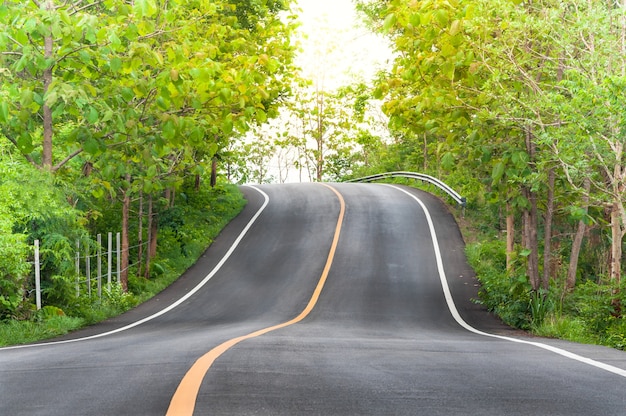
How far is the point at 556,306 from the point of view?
18188 millimetres

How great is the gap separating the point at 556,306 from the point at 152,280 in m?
12.3

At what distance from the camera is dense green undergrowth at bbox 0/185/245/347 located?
15.2m

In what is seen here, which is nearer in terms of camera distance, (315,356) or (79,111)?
(315,356)

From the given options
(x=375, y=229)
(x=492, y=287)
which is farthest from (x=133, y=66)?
(x=375, y=229)

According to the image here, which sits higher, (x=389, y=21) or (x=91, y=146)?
(x=389, y=21)

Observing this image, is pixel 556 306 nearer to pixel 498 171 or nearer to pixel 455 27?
pixel 498 171

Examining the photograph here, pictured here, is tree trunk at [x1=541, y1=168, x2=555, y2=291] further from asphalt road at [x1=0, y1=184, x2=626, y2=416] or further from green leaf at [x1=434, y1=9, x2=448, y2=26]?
green leaf at [x1=434, y1=9, x2=448, y2=26]

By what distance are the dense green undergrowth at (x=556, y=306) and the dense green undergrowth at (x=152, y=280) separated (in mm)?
9317

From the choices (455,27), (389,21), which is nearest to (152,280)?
(389,21)

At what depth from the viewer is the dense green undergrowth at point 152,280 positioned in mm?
15242

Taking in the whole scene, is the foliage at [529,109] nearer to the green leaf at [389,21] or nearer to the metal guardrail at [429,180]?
the green leaf at [389,21]

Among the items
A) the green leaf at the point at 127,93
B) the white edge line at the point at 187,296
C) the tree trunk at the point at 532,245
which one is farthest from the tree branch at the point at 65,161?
the tree trunk at the point at 532,245

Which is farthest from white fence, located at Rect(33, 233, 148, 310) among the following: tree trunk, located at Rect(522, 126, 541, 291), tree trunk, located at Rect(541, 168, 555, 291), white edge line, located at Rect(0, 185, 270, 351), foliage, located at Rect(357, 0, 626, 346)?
tree trunk, located at Rect(541, 168, 555, 291)

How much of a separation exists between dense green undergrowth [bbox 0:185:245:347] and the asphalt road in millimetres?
596
